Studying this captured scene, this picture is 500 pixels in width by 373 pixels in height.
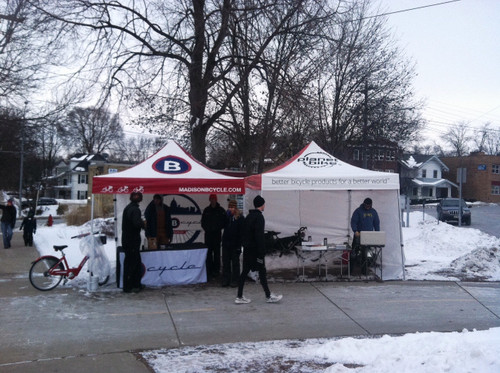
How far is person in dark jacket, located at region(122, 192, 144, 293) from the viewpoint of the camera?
8.97m

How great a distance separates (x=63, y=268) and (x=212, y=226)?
3094 mm

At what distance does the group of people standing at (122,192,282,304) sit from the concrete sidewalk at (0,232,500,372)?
35cm

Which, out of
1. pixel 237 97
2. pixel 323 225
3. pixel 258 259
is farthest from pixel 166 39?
pixel 258 259

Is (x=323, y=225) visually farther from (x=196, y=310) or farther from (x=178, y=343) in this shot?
(x=178, y=343)

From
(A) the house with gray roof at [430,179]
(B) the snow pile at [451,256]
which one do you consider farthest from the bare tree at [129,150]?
(B) the snow pile at [451,256]

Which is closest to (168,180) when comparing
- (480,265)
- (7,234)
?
(480,265)

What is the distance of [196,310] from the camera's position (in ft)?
26.3

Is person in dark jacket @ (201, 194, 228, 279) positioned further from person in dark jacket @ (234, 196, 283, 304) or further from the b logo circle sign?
person in dark jacket @ (234, 196, 283, 304)

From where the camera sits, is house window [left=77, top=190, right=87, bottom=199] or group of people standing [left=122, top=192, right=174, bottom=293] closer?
group of people standing [left=122, top=192, right=174, bottom=293]

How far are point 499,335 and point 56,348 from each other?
17.6 feet

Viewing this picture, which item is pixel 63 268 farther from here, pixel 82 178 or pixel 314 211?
pixel 82 178

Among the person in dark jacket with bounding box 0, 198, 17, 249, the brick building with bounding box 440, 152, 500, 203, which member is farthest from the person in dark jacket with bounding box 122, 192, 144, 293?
the brick building with bounding box 440, 152, 500, 203

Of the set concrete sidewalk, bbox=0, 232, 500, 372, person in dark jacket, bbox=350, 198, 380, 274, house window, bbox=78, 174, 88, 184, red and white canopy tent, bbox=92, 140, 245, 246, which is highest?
house window, bbox=78, 174, 88, 184

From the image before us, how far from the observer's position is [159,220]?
35.4 ft
